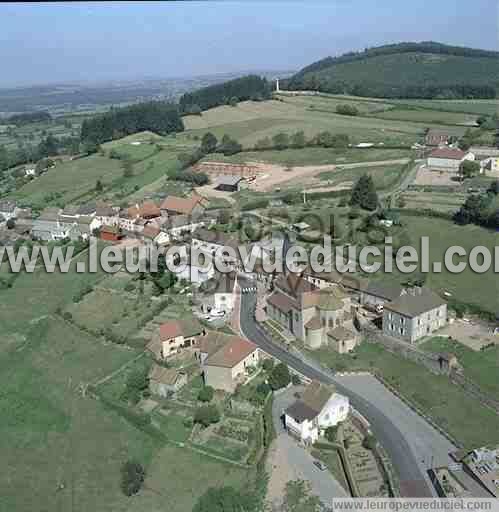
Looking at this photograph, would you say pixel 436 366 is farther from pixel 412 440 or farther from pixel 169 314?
pixel 169 314

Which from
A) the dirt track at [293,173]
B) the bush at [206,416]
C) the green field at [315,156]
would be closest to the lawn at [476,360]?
the bush at [206,416]

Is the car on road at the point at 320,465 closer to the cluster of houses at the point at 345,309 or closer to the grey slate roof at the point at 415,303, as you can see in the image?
the cluster of houses at the point at 345,309

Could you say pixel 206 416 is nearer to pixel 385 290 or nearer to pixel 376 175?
pixel 385 290

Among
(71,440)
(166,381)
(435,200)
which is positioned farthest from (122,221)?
(71,440)

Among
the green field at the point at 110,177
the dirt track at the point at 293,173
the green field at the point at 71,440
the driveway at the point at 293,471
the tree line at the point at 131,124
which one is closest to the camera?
the driveway at the point at 293,471

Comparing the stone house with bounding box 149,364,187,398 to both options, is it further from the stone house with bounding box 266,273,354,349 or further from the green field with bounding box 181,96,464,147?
the green field with bounding box 181,96,464,147

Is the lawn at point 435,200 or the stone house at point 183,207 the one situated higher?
the lawn at point 435,200
